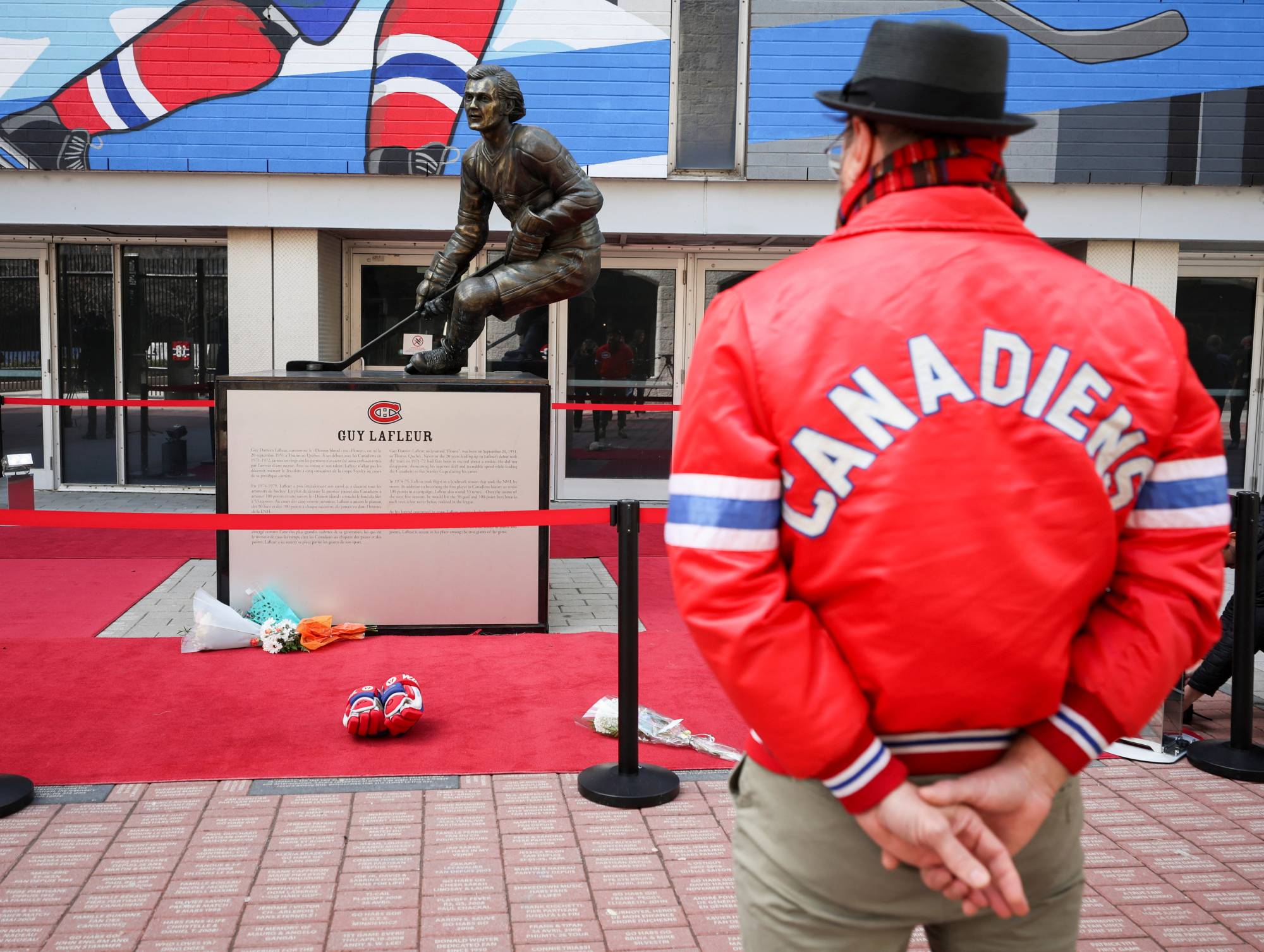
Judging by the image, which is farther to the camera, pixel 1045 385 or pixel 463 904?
pixel 463 904

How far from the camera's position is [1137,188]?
34.1 feet

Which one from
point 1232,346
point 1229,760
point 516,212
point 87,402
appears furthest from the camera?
point 1232,346

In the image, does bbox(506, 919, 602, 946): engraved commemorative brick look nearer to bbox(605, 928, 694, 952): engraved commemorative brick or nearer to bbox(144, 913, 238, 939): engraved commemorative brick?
bbox(605, 928, 694, 952): engraved commemorative brick

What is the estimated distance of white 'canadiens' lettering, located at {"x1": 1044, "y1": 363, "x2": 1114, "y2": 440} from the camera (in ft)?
4.54

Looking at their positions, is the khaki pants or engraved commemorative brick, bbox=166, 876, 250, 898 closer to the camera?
the khaki pants

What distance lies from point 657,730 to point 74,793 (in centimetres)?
215

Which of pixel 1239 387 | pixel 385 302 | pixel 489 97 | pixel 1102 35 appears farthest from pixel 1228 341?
pixel 489 97

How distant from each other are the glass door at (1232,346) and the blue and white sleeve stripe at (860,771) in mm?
11555

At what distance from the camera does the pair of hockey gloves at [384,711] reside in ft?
14.8

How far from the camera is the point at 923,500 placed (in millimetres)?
1357

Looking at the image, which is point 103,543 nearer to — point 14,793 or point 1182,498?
point 14,793

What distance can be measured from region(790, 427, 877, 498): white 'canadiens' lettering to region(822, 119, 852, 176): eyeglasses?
1.36 ft

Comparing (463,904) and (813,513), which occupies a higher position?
(813,513)

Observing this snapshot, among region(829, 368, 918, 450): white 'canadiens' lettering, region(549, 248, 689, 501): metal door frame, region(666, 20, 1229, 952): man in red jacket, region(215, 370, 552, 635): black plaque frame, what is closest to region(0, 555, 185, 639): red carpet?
region(215, 370, 552, 635): black plaque frame
